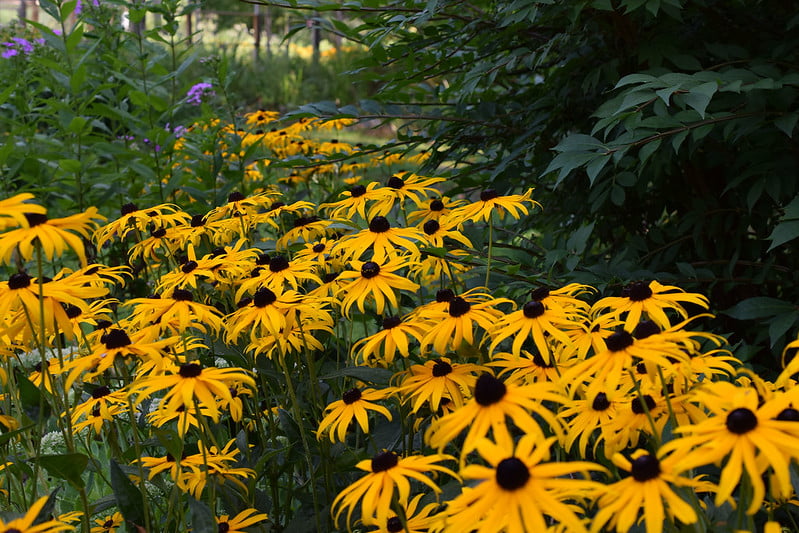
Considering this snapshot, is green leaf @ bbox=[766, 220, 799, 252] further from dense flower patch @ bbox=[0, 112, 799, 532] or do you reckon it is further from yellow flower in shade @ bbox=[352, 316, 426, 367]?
yellow flower in shade @ bbox=[352, 316, 426, 367]

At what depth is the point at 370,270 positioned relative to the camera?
4.79ft

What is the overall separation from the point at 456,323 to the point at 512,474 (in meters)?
0.48

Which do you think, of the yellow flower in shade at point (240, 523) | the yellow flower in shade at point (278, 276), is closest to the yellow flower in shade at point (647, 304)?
the yellow flower in shade at point (278, 276)

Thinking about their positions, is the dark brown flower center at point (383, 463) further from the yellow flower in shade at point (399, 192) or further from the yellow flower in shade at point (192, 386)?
the yellow flower in shade at point (399, 192)

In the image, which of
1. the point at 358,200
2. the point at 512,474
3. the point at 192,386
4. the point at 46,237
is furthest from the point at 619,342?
the point at 358,200

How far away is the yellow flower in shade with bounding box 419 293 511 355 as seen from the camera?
1.29 m

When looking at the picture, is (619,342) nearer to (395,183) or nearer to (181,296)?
(181,296)

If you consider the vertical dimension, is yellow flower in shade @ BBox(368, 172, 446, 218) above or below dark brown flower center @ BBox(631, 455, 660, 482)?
above

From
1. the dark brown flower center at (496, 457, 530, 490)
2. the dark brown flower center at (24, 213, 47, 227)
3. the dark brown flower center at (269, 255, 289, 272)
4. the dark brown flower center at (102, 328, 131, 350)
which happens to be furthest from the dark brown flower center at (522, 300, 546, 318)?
the dark brown flower center at (24, 213, 47, 227)

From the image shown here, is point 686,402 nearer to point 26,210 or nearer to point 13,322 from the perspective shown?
point 26,210

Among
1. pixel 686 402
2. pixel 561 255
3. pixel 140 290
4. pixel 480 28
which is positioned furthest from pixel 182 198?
pixel 686 402

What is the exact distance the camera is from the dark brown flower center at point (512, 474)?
0.85 meters

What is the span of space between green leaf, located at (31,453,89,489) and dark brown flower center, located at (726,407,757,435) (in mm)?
972

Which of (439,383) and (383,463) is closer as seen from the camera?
(383,463)
